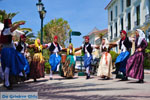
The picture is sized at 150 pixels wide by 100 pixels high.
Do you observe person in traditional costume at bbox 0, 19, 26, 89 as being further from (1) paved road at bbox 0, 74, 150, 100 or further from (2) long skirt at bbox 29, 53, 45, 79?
(2) long skirt at bbox 29, 53, 45, 79

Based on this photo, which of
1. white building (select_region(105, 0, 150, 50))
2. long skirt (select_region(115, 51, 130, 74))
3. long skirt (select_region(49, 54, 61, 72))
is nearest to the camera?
long skirt (select_region(115, 51, 130, 74))

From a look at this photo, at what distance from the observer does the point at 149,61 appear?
20.9m

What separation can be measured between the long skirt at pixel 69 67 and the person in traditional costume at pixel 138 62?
311 centimetres

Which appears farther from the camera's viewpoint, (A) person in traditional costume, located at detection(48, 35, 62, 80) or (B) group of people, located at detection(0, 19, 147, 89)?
(A) person in traditional costume, located at detection(48, 35, 62, 80)

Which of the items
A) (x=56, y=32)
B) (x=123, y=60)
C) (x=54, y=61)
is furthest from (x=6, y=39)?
(x=56, y=32)

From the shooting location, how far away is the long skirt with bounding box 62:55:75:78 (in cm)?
1020

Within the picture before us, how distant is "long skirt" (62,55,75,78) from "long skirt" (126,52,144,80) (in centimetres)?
311

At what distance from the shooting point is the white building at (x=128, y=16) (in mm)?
27936

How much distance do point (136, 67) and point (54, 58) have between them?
3605mm

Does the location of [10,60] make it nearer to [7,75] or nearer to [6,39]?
[7,75]

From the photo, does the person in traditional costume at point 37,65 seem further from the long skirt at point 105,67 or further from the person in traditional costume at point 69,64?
the long skirt at point 105,67

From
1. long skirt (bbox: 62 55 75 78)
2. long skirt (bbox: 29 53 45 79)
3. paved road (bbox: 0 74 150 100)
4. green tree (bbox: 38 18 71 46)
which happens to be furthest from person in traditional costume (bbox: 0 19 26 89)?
green tree (bbox: 38 18 71 46)

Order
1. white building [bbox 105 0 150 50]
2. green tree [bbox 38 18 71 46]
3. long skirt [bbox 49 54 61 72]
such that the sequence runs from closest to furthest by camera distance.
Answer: long skirt [bbox 49 54 61 72] < white building [bbox 105 0 150 50] < green tree [bbox 38 18 71 46]

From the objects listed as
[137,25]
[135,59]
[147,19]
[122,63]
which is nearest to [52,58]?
[122,63]
